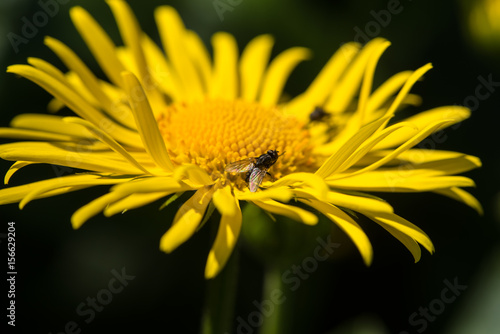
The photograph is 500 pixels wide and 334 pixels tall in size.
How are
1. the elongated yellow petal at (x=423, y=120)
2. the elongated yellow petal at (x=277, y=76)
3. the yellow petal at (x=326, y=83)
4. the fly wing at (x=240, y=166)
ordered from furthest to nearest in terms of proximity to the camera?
the elongated yellow petal at (x=277, y=76), the yellow petal at (x=326, y=83), the elongated yellow petal at (x=423, y=120), the fly wing at (x=240, y=166)

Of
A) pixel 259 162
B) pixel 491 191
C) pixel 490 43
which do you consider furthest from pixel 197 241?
pixel 490 43

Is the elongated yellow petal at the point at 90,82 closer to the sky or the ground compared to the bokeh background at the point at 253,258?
closer to the sky

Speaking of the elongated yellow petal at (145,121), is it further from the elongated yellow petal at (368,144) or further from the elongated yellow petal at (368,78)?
the elongated yellow petal at (368,78)

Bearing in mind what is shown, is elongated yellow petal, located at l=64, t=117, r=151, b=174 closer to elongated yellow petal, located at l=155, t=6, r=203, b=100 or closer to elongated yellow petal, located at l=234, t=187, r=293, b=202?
elongated yellow petal, located at l=234, t=187, r=293, b=202

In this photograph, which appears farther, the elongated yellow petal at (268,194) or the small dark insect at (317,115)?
the small dark insect at (317,115)

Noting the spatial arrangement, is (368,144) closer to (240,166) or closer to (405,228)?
(405,228)

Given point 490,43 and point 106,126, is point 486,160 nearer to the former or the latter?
point 490,43

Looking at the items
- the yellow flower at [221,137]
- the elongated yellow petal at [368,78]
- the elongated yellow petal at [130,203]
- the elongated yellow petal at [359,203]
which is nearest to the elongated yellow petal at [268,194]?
the yellow flower at [221,137]

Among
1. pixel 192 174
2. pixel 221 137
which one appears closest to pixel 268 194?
pixel 192 174
